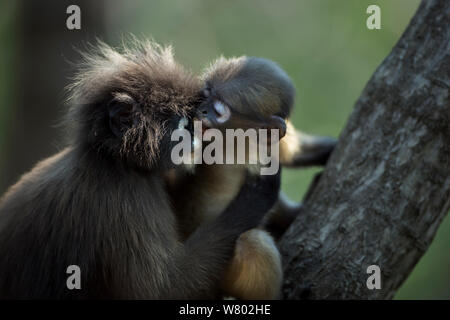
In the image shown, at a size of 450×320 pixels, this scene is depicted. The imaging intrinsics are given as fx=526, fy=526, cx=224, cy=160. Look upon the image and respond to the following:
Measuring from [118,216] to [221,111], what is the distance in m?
0.97

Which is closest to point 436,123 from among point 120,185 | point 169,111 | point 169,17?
point 169,111

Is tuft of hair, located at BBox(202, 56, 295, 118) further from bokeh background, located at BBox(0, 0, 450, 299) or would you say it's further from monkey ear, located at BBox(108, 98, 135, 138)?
bokeh background, located at BBox(0, 0, 450, 299)

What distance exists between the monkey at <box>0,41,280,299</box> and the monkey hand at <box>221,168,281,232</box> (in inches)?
0.4

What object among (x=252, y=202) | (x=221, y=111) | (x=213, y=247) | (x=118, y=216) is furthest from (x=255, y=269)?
(x=221, y=111)

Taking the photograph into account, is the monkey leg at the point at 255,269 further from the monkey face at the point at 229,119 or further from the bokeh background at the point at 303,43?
the bokeh background at the point at 303,43

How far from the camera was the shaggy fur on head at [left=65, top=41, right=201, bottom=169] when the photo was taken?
3.43m

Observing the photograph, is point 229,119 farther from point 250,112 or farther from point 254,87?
point 254,87

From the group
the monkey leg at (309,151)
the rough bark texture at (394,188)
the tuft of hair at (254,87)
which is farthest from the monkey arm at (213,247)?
the monkey leg at (309,151)

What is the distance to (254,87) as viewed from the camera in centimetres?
353

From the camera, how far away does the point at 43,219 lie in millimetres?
3482
